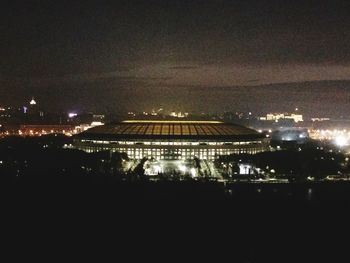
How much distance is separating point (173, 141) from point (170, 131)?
8.92 feet

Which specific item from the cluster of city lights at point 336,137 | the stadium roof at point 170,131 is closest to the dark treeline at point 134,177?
the stadium roof at point 170,131

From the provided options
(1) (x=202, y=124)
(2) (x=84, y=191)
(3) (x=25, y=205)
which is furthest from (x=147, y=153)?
(3) (x=25, y=205)

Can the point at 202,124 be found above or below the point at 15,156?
above

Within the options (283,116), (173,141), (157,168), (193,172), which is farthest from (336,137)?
(283,116)

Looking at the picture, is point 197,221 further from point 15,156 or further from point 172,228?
point 15,156

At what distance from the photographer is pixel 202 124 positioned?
67500mm

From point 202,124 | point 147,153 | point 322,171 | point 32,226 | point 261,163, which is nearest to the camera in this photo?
point 32,226

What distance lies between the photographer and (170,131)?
6288 centimetres

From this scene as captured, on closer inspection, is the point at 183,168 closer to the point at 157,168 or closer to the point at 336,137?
the point at 157,168

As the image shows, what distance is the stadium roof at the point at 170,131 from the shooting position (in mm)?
61281

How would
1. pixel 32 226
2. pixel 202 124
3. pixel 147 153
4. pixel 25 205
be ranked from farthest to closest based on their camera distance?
1. pixel 202 124
2. pixel 147 153
3. pixel 25 205
4. pixel 32 226

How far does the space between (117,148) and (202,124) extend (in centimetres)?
1191

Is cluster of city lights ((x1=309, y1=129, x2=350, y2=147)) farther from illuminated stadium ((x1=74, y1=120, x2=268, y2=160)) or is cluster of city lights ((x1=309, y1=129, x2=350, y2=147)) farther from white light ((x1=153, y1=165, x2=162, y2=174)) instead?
white light ((x1=153, y1=165, x2=162, y2=174))

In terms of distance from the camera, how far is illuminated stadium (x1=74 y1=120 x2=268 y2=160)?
2361 inches
